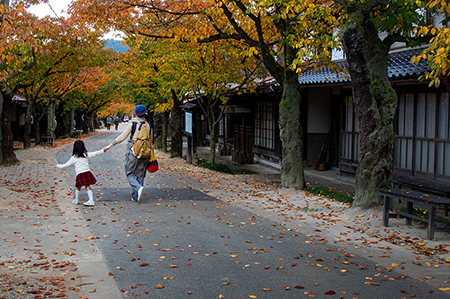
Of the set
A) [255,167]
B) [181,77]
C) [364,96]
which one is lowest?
[255,167]

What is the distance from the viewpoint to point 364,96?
8383 mm

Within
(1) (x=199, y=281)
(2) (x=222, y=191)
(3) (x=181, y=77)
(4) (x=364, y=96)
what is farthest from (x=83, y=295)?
(3) (x=181, y=77)

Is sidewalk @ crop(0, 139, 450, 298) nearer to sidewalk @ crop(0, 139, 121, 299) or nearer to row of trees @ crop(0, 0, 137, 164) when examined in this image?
sidewalk @ crop(0, 139, 121, 299)

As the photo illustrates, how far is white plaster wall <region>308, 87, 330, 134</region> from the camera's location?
1689 cm

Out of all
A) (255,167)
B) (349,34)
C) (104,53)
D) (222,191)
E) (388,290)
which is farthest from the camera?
(104,53)

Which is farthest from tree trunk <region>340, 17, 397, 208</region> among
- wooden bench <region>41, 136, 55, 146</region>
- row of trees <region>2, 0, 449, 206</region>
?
wooden bench <region>41, 136, 55, 146</region>

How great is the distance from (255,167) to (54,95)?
17518 mm

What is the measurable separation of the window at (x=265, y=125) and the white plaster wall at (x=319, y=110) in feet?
7.70

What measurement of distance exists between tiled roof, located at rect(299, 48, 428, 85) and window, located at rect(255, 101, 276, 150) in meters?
4.27

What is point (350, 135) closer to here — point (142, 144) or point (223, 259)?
point (142, 144)

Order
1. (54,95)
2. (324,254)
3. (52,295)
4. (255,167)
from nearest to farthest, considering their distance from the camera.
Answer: (52,295)
(324,254)
(255,167)
(54,95)

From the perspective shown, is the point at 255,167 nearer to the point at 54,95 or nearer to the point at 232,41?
the point at 232,41

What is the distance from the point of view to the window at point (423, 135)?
418 inches

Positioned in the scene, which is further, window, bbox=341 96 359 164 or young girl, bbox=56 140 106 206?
window, bbox=341 96 359 164
